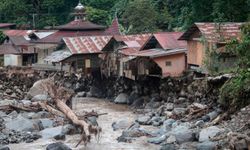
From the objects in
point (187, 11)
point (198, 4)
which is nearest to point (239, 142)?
point (198, 4)

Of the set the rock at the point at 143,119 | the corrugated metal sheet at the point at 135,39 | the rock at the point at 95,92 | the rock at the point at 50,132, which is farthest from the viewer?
the rock at the point at 95,92

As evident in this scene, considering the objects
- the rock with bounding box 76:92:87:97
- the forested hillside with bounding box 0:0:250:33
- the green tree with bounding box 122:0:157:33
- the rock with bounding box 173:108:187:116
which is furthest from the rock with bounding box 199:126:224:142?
the green tree with bounding box 122:0:157:33

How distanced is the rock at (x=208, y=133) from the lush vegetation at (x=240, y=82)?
7.98ft

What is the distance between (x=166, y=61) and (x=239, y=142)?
15.0 metres

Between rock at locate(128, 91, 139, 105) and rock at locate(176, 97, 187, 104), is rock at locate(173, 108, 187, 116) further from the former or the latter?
rock at locate(128, 91, 139, 105)

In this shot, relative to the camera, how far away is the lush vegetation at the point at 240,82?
78.4ft

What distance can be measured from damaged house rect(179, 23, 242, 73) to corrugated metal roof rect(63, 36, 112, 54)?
1093cm

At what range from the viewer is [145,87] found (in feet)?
125

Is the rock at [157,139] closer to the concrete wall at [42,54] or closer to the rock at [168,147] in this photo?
the rock at [168,147]

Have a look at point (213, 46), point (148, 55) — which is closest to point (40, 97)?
point (148, 55)

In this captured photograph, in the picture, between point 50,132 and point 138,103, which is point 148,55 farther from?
point 50,132

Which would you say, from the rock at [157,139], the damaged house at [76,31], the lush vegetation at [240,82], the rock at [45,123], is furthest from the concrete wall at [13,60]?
the rock at [157,139]

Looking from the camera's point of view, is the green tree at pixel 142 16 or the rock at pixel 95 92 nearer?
the rock at pixel 95 92

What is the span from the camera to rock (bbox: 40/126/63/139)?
26766 mm
